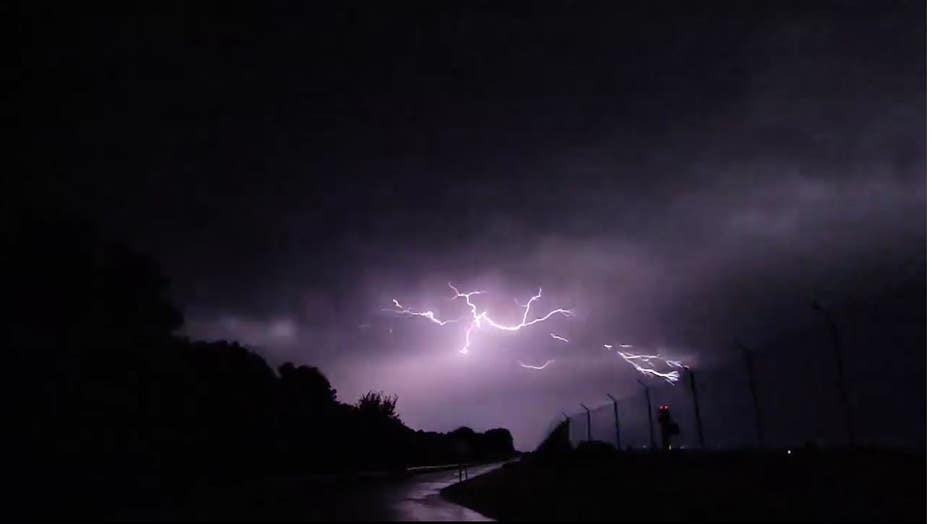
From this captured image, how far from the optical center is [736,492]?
73.8ft

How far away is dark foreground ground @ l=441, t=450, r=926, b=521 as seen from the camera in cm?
1967

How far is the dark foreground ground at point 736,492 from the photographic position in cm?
1967

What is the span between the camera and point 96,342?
37.3m

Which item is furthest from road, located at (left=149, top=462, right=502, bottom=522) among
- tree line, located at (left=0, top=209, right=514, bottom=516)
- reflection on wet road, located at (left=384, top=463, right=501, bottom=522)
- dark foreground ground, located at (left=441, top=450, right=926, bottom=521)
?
tree line, located at (left=0, top=209, right=514, bottom=516)

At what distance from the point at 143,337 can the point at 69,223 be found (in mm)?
7112

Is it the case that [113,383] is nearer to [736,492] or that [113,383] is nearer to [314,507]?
[314,507]

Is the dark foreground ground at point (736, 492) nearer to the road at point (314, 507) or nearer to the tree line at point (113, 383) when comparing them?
the road at point (314, 507)

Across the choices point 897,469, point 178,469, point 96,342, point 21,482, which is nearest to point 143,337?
point 96,342

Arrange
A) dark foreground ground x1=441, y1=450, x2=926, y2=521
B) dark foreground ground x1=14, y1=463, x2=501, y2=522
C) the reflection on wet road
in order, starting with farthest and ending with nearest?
dark foreground ground x1=14, y1=463, x2=501, y2=522, the reflection on wet road, dark foreground ground x1=441, y1=450, x2=926, y2=521

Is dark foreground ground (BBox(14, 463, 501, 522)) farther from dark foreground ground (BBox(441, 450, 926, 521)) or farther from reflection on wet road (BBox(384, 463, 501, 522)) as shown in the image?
dark foreground ground (BBox(441, 450, 926, 521))

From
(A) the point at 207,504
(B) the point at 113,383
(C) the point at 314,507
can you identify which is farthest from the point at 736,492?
(B) the point at 113,383

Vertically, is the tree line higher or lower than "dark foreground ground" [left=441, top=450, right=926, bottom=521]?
higher

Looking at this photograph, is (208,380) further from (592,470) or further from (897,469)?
(897,469)

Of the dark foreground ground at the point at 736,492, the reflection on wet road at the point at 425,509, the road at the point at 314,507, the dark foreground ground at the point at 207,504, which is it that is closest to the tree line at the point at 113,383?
the dark foreground ground at the point at 207,504
